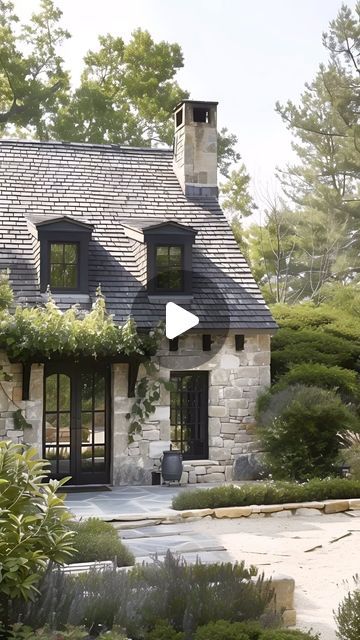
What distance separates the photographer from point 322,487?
49.5 ft

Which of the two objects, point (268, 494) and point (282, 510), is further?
point (268, 494)

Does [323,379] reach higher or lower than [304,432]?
higher

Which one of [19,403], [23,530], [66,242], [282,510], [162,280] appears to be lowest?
[282,510]

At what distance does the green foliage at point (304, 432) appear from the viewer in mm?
16359

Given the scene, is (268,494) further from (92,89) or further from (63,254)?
(92,89)

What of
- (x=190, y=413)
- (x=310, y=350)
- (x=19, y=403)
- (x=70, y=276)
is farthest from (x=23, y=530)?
(x=310, y=350)

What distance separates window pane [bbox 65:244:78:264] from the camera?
17641 millimetres

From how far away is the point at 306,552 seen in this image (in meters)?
11.9

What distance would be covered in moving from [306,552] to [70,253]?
808 cm

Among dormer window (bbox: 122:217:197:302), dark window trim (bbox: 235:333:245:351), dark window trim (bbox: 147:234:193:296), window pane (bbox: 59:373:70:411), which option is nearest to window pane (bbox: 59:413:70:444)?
window pane (bbox: 59:373:70:411)

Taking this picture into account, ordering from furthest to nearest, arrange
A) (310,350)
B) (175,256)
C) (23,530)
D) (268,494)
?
1. (310,350)
2. (175,256)
3. (268,494)
4. (23,530)

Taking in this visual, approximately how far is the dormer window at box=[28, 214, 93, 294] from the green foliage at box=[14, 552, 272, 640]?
31.1 feet

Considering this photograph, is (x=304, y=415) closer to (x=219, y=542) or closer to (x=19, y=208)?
(x=219, y=542)

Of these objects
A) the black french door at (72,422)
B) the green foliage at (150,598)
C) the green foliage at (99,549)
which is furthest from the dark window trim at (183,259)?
the green foliage at (150,598)
